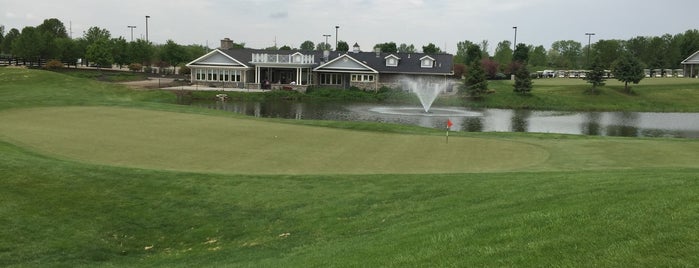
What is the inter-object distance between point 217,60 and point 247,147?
58.3m

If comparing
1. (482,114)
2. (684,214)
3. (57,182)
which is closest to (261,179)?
(57,182)

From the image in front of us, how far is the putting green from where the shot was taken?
18.1 metres

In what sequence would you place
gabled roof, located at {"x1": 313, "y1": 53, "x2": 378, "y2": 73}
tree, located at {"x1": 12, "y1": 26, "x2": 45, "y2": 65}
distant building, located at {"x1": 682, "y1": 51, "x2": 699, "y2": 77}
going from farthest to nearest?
1. distant building, located at {"x1": 682, "y1": 51, "x2": 699, "y2": 77}
2. tree, located at {"x1": 12, "y1": 26, "x2": 45, "y2": 65}
3. gabled roof, located at {"x1": 313, "y1": 53, "x2": 378, "y2": 73}

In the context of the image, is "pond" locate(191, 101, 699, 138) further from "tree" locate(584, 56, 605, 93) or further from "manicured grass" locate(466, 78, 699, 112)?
"tree" locate(584, 56, 605, 93)

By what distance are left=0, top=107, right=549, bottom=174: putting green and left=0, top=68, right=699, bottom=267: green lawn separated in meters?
0.10

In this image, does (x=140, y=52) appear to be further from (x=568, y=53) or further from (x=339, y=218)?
(x=568, y=53)

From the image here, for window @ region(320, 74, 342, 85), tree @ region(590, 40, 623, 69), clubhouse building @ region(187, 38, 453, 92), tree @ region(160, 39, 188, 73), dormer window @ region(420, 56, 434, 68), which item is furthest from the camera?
tree @ region(590, 40, 623, 69)

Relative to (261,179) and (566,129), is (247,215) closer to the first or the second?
(261,179)

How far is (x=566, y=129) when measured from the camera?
140 feet

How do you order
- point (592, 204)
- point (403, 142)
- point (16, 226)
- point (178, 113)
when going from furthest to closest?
point (178, 113), point (403, 142), point (16, 226), point (592, 204)

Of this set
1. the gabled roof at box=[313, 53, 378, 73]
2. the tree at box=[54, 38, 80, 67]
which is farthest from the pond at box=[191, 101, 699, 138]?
the tree at box=[54, 38, 80, 67]

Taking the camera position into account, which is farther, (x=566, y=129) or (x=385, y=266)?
(x=566, y=129)

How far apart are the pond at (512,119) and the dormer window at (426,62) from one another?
18.3 m

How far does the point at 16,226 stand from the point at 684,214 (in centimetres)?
1210
